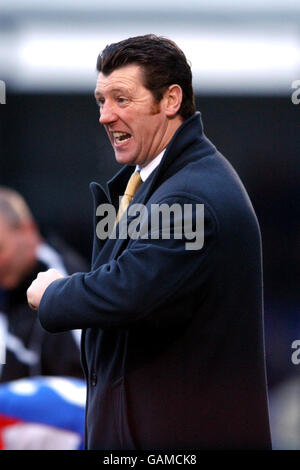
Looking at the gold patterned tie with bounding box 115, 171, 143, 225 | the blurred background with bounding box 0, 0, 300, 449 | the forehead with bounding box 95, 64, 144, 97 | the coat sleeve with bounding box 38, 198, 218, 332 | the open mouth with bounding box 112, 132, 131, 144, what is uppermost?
the blurred background with bounding box 0, 0, 300, 449

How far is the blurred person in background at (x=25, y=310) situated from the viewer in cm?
330

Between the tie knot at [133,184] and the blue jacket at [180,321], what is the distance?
10 cm

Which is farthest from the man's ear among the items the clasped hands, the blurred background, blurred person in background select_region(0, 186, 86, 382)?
the blurred background

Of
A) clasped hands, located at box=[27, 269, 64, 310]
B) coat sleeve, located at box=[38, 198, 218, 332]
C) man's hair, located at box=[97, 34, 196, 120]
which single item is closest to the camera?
coat sleeve, located at box=[38, 198, 218, 332]

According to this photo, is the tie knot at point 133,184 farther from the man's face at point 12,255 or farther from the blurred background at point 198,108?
the blurred background at point 198,108

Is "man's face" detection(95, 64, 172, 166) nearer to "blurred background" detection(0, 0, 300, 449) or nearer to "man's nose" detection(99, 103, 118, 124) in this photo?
"man's nose" detection(99, 103, 118, 124)

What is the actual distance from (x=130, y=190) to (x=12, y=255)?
1667 mm

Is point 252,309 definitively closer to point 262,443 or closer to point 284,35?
point 262,443

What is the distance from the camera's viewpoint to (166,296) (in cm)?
172

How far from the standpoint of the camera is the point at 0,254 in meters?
3.67

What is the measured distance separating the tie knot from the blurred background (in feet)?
7.17

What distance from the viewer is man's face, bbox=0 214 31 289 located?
139 inches

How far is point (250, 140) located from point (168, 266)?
295 cm
